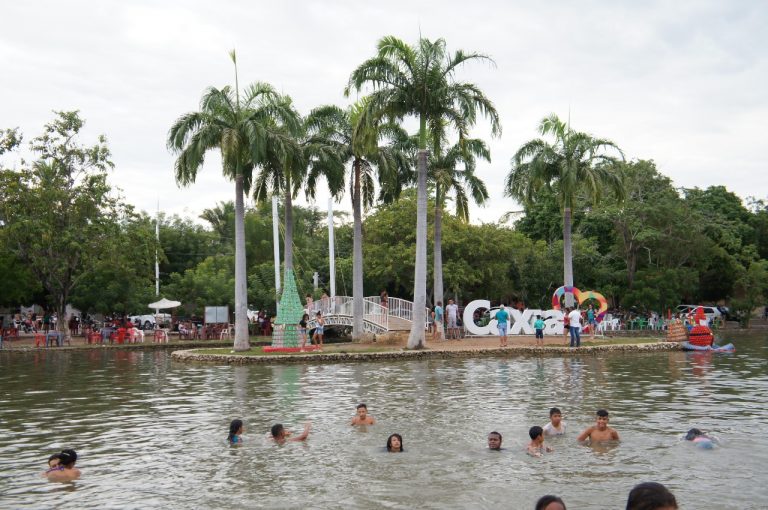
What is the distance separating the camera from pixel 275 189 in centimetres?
3941

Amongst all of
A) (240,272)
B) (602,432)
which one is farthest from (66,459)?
(240,272)

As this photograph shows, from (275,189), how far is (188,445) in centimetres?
2598

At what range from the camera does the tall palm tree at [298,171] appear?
3600cm

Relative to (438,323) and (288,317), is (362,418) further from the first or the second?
(438,323)

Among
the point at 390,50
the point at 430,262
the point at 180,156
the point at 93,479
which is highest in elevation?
the point at 390,50

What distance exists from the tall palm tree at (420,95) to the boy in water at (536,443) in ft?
62.9

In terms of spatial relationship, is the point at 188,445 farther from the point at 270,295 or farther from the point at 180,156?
the point at 270,295

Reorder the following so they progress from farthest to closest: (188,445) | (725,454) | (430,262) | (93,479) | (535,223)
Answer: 1. (535,223)
2. (430,262)
3. (188,445)
4. (725,454)
5. (93,479)

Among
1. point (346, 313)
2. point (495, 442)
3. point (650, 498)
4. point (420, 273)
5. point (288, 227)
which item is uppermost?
point (288, 227)

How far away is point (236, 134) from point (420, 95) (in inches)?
318

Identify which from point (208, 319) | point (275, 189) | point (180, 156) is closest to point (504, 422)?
point (180, 156)

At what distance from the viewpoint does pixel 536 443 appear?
13352 mm

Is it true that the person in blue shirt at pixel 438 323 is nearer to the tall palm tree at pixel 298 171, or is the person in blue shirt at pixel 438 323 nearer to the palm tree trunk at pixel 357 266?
the palm tree trunk at pixel 357 266

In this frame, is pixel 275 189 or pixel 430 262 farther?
pixel 430 262
